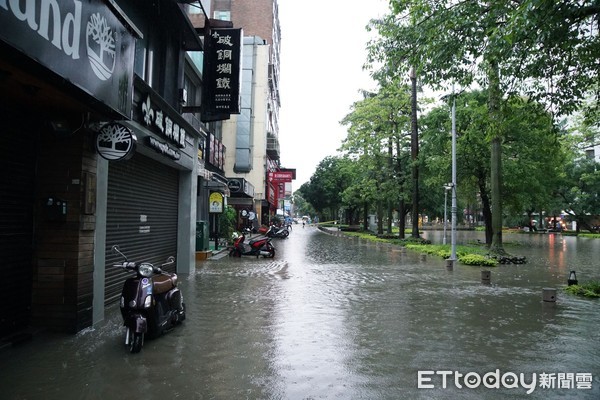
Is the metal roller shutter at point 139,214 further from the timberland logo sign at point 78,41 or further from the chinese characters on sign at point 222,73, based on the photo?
the timberland logo sign at point 78,41

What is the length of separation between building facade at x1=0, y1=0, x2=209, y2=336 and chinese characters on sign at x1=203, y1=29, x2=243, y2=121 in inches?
105

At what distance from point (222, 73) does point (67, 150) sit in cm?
627

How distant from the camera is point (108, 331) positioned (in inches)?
241

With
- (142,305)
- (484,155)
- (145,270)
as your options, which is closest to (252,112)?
(484,155)

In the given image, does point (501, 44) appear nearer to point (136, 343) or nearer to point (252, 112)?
point (136, 343)

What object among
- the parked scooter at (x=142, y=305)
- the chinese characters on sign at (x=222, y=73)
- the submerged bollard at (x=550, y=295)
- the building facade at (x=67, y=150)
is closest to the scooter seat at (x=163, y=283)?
the parked scooter at (x=142, y=305)

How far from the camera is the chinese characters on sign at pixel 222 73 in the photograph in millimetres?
11352

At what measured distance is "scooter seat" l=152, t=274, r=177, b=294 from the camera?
5.82 m

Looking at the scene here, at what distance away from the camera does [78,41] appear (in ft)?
14.0

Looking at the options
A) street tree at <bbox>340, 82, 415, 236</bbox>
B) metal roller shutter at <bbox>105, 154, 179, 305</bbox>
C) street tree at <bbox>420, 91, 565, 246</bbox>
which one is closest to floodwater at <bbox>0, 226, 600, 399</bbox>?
metal roller shutter at <bbox>105, 154, 179, 305</bbox>

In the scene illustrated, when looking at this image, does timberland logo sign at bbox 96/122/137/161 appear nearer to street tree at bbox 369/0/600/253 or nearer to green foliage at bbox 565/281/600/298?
street tree at bbox 369/0/600/253

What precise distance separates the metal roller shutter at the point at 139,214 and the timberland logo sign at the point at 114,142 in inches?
62.9

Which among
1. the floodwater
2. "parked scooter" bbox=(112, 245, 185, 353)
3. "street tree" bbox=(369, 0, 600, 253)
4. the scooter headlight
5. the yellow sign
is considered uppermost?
"street tree" bbox=(369, 0, 600, 253)

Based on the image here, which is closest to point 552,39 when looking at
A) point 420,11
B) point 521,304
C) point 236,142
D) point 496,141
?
point 420,11
